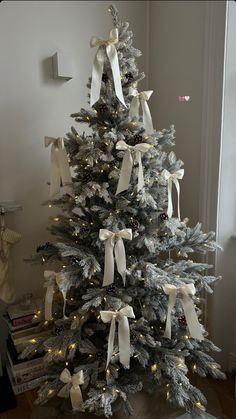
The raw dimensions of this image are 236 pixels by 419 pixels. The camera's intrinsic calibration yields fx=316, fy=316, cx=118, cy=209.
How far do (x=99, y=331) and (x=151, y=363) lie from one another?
0.28m

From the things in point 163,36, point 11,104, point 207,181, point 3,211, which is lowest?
point 3,211

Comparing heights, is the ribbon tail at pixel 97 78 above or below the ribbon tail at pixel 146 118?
above

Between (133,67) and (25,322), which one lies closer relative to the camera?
(133,67)

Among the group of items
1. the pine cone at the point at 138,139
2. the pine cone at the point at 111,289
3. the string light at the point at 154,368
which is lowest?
the string light at the point at 154,368

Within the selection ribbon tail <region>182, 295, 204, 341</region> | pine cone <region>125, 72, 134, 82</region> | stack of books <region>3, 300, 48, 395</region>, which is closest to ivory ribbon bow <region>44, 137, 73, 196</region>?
pine cone <region>125, 72, 134, 82</region>

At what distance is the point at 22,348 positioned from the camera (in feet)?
5.92

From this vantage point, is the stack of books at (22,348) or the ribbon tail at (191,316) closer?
the ribbon tail at (191,316)

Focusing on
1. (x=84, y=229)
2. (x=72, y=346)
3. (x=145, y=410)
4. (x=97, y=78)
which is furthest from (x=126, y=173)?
(x=145, y=410)

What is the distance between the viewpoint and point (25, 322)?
72.4 inches

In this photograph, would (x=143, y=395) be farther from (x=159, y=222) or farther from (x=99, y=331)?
(x=159, y=222)

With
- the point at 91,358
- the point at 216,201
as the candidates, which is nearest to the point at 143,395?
the point at 91,358

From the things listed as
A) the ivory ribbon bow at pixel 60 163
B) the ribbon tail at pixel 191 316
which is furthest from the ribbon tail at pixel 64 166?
the ribbon tail at pixel 191 316

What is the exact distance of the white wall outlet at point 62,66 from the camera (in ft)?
6.00

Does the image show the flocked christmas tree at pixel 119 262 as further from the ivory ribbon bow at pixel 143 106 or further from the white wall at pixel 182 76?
the white wall at pixel 182 76
